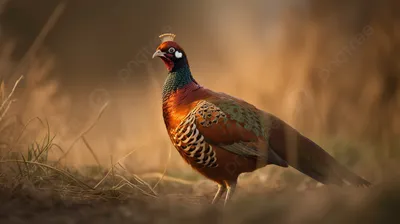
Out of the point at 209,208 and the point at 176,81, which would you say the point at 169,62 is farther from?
the point at 209,208

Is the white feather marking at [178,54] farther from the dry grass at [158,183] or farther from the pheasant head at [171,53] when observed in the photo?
the dry grass at [158,183]

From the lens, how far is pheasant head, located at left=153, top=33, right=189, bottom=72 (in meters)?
2.94

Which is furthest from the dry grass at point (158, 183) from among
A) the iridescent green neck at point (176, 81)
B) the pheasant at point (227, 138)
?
the iridescent green neck at point (176, 81)

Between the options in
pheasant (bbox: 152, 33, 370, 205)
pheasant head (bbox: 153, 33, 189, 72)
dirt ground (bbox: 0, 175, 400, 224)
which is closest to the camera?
dirt ground (bbox: 0, 175, 400, 224)

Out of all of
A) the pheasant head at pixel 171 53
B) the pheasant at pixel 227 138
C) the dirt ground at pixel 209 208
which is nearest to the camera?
the dirt ground at pixel 209 208

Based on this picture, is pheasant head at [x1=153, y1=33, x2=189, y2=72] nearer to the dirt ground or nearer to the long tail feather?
the long tail feather

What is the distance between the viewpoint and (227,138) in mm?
2805

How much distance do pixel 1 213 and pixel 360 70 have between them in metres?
3.05

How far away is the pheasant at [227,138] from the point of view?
279cm

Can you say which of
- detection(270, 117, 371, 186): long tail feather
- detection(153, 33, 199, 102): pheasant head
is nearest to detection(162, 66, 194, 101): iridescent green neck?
detection(153, 33, 199, 102): pheasant head

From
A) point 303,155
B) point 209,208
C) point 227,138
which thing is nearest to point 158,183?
point 227,138

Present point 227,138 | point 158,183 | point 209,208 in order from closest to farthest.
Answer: point 209,208
point 227,138
point 158,183

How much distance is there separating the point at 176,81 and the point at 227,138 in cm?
40

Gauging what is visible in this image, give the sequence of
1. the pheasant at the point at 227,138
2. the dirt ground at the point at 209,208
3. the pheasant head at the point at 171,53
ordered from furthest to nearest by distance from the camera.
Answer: the pheasant head at the point at 171,53 → the pheasant at the point at 227,138 → the dirt ground at the point at 209,208
